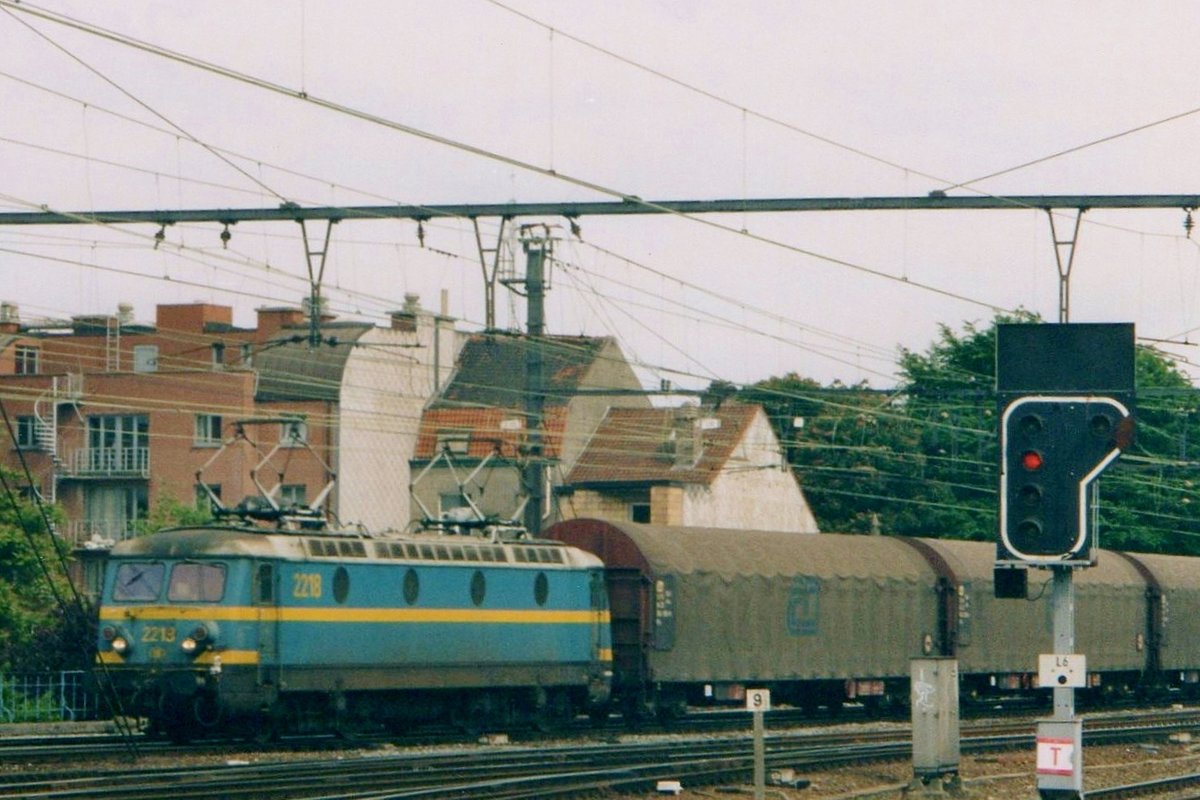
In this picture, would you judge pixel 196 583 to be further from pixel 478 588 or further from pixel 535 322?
pixel 535 322

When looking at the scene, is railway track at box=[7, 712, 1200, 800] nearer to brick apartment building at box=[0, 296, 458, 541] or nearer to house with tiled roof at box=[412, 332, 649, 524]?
brick apartment building at box=[0, 296, 458, 541]

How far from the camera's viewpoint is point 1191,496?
76.8m

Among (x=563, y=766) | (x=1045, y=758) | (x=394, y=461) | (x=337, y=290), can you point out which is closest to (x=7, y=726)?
(x=337, y=290)

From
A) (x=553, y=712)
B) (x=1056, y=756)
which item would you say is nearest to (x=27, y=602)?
(x=553, y=712)

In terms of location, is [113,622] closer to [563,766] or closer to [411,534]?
[411,534]

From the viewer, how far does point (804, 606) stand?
3753 cm

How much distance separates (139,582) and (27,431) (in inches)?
1970

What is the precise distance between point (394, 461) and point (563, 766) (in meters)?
52.1

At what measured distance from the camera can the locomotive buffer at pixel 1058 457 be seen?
16703mm

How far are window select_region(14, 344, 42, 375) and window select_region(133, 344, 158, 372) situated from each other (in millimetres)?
4023

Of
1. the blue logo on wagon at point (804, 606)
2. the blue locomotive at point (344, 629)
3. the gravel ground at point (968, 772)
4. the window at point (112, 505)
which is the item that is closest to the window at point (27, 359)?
the window at point (112, 505)

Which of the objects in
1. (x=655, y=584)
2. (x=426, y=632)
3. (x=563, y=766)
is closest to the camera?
(x=563, y=766)

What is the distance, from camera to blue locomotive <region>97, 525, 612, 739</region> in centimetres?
2848

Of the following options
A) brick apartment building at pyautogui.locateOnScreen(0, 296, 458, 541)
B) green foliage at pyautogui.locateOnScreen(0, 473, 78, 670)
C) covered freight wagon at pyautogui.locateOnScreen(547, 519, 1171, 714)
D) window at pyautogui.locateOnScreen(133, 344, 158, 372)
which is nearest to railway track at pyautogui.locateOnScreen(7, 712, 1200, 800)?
covered freight wagon at pyautogui.locateOnScreen(547, 519, 1171, 714)
